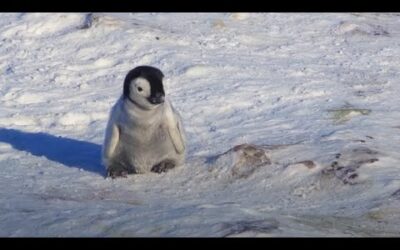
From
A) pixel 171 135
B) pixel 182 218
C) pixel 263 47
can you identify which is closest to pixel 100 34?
pixel 263 47

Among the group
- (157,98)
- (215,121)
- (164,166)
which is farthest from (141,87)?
(215,121)

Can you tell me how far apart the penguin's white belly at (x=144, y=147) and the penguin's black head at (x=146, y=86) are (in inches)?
13.1

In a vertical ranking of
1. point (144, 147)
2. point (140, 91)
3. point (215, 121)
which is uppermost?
point (215, 121)

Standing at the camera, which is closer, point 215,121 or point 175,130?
point 175,130

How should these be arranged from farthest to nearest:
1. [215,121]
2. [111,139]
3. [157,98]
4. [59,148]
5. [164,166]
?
[215,121]
[59,148]
[164,166]
[111,139]
[157,98]

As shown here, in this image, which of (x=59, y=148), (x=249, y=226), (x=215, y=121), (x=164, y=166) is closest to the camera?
(x=249, y=226)

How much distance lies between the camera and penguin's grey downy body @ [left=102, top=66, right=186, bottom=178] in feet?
22.3

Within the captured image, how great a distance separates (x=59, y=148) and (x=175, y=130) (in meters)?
1.38

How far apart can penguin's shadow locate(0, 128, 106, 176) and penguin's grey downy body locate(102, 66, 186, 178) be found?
283 millimetres

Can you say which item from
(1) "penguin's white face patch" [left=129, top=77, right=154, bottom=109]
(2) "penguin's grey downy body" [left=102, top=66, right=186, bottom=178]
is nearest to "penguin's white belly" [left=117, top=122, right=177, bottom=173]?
(2) "penguin's grey downy body" [left=102, top=66, right=186, bottom=178]

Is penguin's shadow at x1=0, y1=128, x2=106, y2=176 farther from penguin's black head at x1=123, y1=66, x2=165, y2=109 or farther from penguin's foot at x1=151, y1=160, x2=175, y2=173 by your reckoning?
penguin's black head at x1=123, y1=66, x2=165, y2=109

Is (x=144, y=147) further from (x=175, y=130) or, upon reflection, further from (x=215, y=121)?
(x=215, y=121)

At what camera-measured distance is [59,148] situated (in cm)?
791

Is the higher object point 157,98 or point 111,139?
point 157,98
